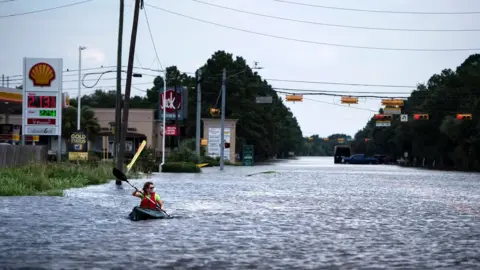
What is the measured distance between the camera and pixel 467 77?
356 ft

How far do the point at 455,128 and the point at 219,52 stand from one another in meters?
54.5

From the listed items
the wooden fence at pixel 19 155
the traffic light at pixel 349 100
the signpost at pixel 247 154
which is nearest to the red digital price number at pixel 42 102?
the wooden fence at pixel 19 155

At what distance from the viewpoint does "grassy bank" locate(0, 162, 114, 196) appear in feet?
97.0

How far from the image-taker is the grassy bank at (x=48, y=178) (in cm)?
2957

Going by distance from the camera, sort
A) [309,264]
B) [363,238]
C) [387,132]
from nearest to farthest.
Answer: [309,264] → [363,238] → [387,132]

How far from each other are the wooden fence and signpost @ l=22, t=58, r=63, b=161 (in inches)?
192

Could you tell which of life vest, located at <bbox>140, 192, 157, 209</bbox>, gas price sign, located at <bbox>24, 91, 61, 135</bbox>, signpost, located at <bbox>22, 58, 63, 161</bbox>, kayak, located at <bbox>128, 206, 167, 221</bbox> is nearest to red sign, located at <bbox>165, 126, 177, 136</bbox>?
signpost, located at <bbox>22, 58, 63, 161</bbox>

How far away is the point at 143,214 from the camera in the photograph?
19828 mm

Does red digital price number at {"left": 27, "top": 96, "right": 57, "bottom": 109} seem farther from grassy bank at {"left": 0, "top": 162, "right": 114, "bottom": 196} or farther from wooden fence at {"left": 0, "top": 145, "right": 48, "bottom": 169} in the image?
grassy bank at {"left": 0, "top": 162, "right": 114, "bottom": 196}

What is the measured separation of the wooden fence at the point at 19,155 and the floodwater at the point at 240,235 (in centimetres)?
1329

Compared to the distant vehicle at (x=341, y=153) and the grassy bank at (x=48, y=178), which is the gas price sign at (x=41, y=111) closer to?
the grassy bank at (x=48, y=178)

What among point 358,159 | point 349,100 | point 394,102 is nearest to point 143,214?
point 349,100

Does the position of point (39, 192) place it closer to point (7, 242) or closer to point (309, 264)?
point (7, 242)

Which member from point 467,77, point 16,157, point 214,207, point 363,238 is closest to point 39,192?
point 214,207
